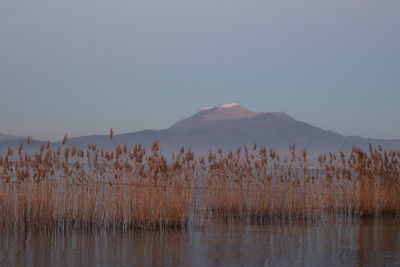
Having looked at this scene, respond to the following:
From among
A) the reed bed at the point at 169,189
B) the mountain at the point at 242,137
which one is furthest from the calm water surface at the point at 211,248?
the mountain at the point at 242,137

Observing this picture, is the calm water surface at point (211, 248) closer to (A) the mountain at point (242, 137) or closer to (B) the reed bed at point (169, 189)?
(B) the reed bed at point (169, 189)

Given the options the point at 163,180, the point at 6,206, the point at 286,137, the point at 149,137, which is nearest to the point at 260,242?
the point at 163,180

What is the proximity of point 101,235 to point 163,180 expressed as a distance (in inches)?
71.2

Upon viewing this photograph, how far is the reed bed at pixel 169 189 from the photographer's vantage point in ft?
30.5

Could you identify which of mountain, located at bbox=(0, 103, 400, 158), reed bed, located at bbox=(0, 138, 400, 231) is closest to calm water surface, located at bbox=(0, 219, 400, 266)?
reed bed, located at bbox=(0, 138, 400, 231)

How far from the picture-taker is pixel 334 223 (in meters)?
11.8

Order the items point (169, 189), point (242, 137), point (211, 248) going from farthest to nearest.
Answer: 1. point (242, 137)
2. point (169, 189)
3. point (211, 248)

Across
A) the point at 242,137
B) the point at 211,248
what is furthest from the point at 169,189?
the point at 242,137

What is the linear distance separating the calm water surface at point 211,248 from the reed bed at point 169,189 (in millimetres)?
508

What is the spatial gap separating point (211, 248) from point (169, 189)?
2.17m

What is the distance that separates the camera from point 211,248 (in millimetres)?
8367

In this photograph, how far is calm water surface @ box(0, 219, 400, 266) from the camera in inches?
285

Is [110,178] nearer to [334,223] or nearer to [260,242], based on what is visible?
[260,242]

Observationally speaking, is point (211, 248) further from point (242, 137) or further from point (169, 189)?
point (242, 137)
